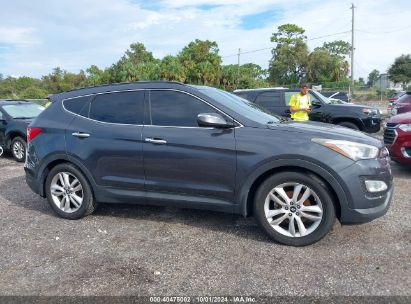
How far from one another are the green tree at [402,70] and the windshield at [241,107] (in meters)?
47.1

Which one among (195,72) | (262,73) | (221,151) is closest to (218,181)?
(221,151)

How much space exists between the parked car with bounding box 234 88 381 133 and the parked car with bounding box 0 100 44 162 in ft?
18.6

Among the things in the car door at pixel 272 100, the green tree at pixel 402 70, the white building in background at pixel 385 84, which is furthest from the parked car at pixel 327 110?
the green tree at pixel 402 70

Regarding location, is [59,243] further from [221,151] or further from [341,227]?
[341,227]

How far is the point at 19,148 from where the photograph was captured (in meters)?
9.74

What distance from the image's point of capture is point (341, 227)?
441 centimetres

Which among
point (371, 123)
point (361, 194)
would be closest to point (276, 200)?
point (361, 194)

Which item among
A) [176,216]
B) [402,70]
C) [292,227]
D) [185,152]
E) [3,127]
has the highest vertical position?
[402,70]

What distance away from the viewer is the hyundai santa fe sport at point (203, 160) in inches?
151

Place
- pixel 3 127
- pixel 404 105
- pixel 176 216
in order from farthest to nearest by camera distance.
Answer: pixel 404 105
pixel 3 127
pixel 176 216

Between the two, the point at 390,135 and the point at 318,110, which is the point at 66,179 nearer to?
the point at 390,135

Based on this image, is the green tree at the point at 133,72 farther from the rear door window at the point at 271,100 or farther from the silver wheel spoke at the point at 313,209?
the silver wheel spoke at the point at 313,209

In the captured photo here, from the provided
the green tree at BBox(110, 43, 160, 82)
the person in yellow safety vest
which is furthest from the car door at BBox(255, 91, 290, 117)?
the green tree at BBox(110, 43, 160, 82)

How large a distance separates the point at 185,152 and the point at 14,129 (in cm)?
707
